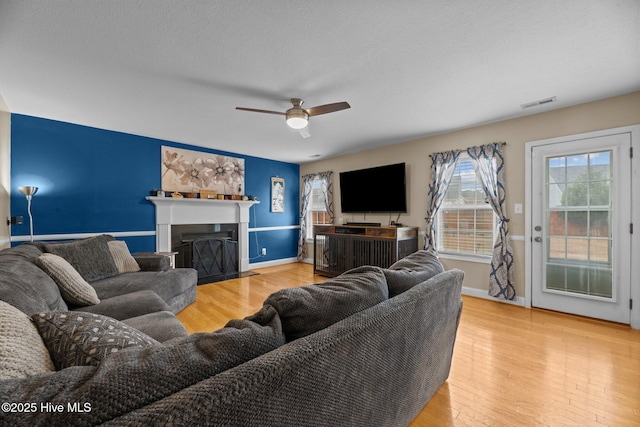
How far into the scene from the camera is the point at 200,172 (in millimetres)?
4805

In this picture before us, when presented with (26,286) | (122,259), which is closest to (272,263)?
(122,259)

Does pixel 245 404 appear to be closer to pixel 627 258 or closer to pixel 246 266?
pixel 627 258

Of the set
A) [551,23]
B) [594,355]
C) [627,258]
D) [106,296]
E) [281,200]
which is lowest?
[594,355]

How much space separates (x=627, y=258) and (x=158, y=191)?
234 inches

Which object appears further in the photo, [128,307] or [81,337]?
[128,307]

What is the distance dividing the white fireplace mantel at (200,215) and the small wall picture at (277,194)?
64cm

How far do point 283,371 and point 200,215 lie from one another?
4590mm


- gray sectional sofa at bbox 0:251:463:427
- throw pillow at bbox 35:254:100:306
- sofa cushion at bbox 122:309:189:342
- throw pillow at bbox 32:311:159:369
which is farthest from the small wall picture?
throw pillow at bbox 32:311:159:369

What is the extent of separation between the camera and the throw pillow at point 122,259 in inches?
120

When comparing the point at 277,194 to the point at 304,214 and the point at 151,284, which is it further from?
Result: the point at 151,284

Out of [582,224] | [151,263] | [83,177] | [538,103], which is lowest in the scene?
[151,263]

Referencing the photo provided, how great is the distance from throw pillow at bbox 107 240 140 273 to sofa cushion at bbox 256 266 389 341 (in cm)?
289

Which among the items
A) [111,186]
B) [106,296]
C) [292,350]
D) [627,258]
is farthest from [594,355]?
[111,186]

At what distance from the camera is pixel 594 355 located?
2199mm
